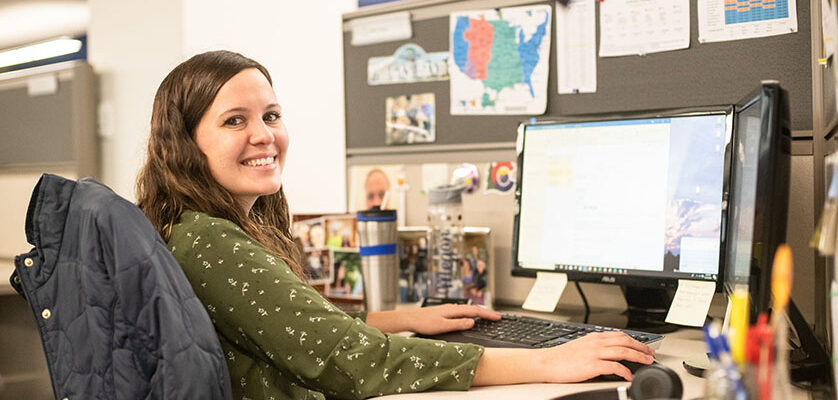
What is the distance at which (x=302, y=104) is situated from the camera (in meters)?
1.90

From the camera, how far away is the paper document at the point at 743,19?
1264 mm

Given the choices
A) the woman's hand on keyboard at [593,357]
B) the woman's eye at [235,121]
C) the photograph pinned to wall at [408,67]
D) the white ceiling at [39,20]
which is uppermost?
the white ceiling at [39,20]

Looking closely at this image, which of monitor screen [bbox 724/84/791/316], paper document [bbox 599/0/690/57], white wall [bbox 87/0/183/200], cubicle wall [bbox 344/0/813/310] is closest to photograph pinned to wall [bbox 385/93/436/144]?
cubicle wall [bbox 344/0/813/310]

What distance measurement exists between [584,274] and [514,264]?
0.15m

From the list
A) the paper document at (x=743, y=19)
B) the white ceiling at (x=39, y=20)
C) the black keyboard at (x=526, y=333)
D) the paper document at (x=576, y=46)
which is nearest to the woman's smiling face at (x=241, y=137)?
the black keyboard at (x=526, y=333)

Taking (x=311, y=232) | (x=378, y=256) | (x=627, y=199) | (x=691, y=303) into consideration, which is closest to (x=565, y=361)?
(x=691, y=303)

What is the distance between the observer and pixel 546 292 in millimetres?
1363

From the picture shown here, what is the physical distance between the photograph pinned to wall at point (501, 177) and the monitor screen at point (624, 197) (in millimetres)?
141

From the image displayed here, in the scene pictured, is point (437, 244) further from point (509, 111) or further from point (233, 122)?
point (233, 122)

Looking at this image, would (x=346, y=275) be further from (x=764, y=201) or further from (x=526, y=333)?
(x=764, y=201)

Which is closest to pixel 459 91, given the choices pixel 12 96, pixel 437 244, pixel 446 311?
pixel 437 244

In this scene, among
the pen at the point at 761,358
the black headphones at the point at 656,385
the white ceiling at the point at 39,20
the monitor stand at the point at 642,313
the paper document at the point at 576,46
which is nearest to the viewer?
the pen at the point at 761,358

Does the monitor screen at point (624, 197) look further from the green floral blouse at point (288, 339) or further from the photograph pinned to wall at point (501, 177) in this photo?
the green floral blouse at point (288, 339)

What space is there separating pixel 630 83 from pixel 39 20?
8.97 feet
